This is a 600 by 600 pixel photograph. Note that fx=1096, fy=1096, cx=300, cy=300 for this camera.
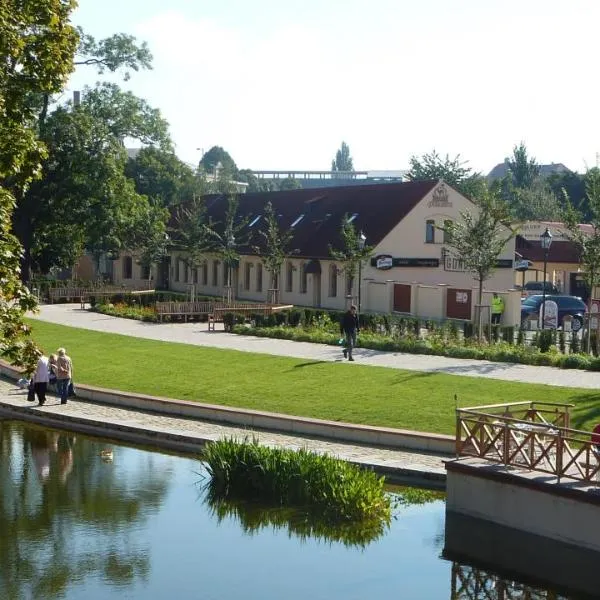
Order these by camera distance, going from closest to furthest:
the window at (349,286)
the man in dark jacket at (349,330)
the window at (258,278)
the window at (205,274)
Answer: the man in dark jacket at (349,330), the window at (349,286), the window at (258,278), the window at (205,274)

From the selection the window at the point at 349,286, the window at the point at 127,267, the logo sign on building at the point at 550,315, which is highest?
the window at the point at 127,267

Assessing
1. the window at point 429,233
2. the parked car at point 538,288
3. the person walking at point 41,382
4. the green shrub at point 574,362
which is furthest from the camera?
the parked car at point 538,288

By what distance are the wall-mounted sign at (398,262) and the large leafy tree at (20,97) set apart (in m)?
35.0

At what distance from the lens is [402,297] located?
4941 cm

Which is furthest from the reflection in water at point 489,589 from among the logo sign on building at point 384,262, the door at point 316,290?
the door at point 316,290

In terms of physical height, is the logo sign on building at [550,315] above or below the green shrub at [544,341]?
above

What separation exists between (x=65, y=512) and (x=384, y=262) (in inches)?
1370

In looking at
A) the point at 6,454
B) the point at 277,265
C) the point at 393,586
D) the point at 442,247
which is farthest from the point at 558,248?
the point at 393,586

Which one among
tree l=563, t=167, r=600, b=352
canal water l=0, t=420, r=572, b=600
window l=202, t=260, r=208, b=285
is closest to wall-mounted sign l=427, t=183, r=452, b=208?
window l=202, t=260, r=208, b=285

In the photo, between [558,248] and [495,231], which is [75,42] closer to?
[495,231]

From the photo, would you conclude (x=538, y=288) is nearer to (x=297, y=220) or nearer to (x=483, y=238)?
(x=297, y=220)

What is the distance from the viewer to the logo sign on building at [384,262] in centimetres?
5219

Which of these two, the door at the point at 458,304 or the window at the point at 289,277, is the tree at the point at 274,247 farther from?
the door at the point at 458,304

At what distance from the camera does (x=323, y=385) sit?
28.4 m
